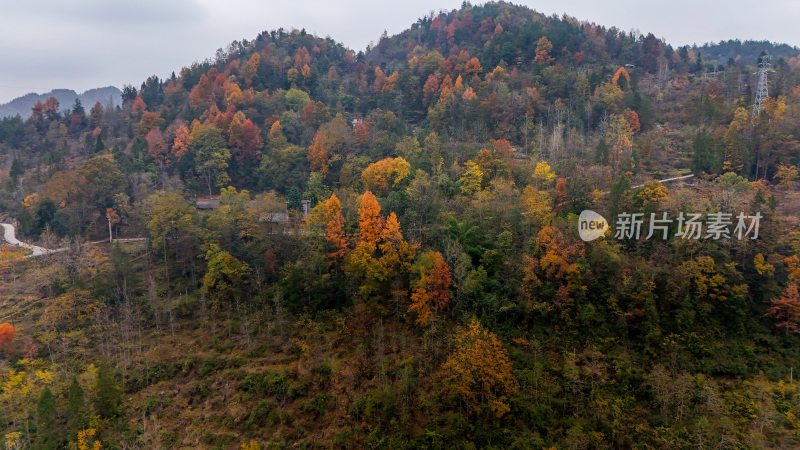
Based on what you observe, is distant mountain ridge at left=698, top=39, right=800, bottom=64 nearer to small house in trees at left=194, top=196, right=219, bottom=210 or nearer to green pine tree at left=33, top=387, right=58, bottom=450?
small house in trees at left=194, top=196, right=219, bottom=210

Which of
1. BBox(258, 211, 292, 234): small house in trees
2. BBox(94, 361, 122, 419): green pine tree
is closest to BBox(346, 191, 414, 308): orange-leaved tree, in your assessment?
BBox(258, 211, 292, 234): small house in trees

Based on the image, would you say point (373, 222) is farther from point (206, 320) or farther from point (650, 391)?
point (650, 391)

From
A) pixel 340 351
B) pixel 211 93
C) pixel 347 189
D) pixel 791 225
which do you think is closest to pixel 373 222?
pixel 340 351

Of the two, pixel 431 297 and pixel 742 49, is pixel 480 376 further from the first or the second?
pixel 742 49

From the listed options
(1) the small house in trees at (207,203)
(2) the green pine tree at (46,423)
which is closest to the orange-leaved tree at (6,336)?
(2) the green pine tree at (46,423)
